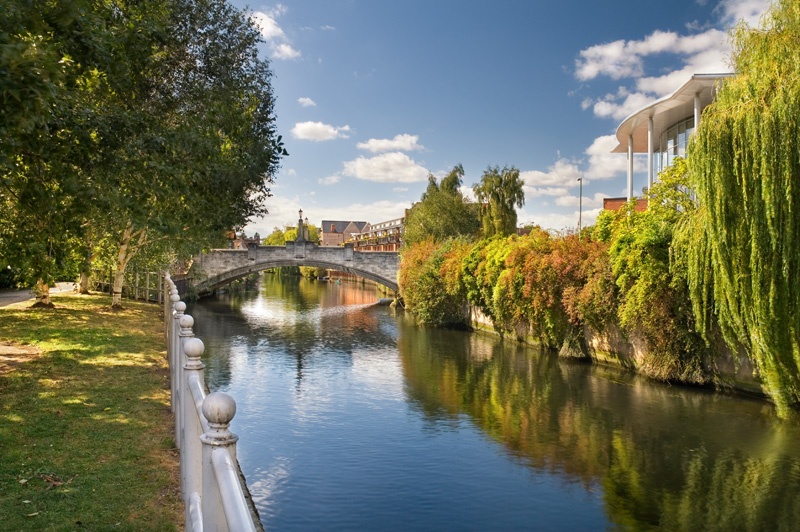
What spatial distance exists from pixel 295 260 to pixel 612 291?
2518 centimetres

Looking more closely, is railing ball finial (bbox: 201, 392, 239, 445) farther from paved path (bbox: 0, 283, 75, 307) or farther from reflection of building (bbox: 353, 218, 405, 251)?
reflection of building (bbox: 353, 218, 405, 251)

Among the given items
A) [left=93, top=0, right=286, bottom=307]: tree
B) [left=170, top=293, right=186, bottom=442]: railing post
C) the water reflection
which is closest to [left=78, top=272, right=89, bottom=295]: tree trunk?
[left=93, top=0, right=286, bottom=307]: tree

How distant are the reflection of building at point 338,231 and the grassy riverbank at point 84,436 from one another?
10237 centimetres

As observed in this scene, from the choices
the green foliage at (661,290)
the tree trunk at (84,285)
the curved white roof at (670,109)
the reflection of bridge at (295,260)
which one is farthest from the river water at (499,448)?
the reflection of bridge at (295,260)

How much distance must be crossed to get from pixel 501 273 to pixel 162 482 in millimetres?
16484

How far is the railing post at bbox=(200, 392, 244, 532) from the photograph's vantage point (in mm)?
2197

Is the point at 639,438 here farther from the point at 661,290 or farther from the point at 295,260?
the point at 295,260

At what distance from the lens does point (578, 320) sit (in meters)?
17.9

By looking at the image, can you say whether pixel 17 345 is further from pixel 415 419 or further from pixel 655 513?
pixel 655 513

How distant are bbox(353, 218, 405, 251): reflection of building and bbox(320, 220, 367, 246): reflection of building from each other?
48.1 ft

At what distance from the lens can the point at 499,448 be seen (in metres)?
10.4

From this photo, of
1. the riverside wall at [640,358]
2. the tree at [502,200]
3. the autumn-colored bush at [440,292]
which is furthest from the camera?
the tree at [502,200]

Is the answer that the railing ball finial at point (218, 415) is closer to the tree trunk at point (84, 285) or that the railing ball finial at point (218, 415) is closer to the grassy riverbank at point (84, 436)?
the grassy riverbank at point (84, 436)

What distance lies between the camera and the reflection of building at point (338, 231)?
378ft
